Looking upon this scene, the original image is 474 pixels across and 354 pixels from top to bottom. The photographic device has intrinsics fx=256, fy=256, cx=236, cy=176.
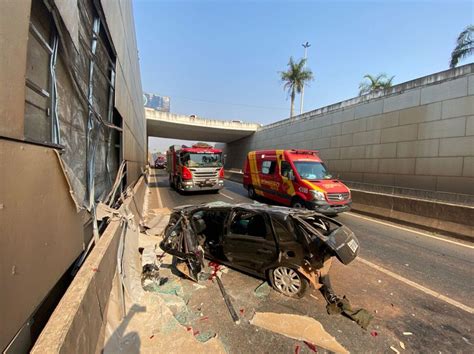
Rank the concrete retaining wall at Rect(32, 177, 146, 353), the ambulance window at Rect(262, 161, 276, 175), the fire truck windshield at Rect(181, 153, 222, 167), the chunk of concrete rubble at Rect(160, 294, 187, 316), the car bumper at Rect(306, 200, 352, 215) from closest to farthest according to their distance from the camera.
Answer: the concrete retaining wall at Rect(32, 177, 146, 353) < the chunk of concrete rubble at Rect(160, 294, 187, 316) < the car bumper at Rect(306, 200, 352, 215) < the ambulance window at Rect(262, 161, 276, 175) < the fire truck windshield at Rect(181, 153, 222, 167)

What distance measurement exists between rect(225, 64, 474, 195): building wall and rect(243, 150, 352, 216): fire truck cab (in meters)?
5.86

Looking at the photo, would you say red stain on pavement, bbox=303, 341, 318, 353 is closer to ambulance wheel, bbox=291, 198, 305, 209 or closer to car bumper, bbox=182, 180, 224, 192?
ambulance wheel, bbox=291, 198, 305, 209

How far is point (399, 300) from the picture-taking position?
13.2 ft

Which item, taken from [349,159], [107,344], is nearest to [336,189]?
[107,344]

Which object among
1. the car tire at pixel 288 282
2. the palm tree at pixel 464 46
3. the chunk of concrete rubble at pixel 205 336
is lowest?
the chunk of concrete rubble at pixel 205 336

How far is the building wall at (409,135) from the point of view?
11195mm

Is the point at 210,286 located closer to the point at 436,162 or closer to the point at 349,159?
the point at 436,162

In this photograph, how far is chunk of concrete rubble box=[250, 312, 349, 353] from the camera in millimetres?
3010

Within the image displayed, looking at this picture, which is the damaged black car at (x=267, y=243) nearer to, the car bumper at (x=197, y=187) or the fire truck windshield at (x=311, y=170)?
the fire truck windshield at (x=311, y=170)

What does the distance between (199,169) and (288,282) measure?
1118 cm

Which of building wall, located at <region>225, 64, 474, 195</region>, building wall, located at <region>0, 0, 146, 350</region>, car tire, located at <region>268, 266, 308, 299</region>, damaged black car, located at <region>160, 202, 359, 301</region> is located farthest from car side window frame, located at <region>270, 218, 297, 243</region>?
building wall, located at <region>225, 64, 474, 195</region>

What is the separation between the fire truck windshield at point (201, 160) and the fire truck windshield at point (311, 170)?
20.7ft

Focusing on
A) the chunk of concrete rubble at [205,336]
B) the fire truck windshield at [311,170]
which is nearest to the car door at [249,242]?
the chunk of concrete rubble at [205,336]

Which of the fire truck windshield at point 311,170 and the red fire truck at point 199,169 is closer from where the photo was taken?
the fire truck windshield at point 311,170
